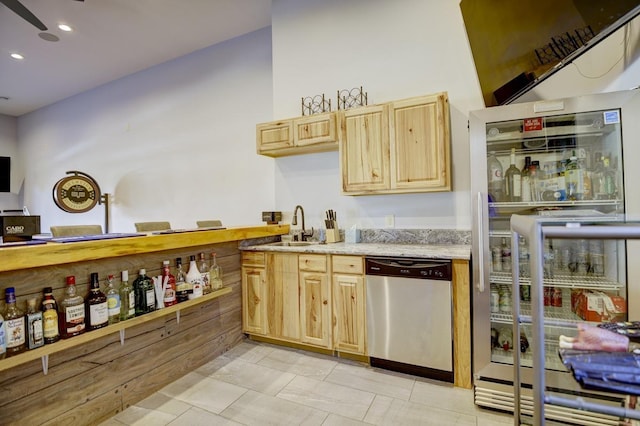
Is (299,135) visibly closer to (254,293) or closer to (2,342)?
(254,293)

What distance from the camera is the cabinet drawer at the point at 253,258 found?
284 centimetres

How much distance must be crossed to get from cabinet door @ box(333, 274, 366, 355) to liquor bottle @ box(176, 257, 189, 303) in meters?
1.14

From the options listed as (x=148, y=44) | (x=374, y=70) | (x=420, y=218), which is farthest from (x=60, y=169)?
(x=420, y=218)

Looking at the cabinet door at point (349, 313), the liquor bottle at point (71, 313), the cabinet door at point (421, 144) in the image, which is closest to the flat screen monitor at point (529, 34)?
the cabinet door at point (421, 144)

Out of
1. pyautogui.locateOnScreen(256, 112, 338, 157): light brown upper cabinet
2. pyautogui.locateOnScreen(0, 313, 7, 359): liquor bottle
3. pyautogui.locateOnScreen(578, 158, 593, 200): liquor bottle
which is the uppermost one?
pyautogui.locateOnScreen(256, 112, 338, 157): light brown upper cabinet

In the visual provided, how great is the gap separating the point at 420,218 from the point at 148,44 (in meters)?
4.32

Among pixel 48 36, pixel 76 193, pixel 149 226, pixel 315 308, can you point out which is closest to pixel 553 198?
pixel 315 308

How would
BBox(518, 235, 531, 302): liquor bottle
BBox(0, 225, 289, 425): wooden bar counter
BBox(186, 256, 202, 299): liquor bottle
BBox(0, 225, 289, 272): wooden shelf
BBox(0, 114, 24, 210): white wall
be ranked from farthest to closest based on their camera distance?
1. BBox(0, 114, 24, 210): white wall
2. BBox(186, 256, 202, 299): liquor bottle
3. BBox(518, 235, 531, 302): liquor bottle
4. BBox(0, 225, 289, 425): wooden bar counter
5. BBox(0, 225, 289, 272): wooden shelf

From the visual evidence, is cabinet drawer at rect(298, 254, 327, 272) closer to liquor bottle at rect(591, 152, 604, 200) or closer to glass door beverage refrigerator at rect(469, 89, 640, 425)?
glass door beverage refrigerator at rect(469, 89, 640, 425)

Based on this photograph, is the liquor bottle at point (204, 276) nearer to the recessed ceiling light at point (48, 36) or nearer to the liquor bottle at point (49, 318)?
the liquor bottle at point (49, 318)

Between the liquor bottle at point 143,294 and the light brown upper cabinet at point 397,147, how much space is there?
5.75 ft

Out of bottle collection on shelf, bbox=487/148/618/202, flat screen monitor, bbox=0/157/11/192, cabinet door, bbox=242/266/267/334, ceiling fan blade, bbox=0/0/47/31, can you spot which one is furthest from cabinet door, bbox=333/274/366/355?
flat screen monitor, bbox=0/157/11/192

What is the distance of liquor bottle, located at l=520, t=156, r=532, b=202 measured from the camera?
2.07 metres

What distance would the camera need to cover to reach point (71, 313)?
1.59 metres
